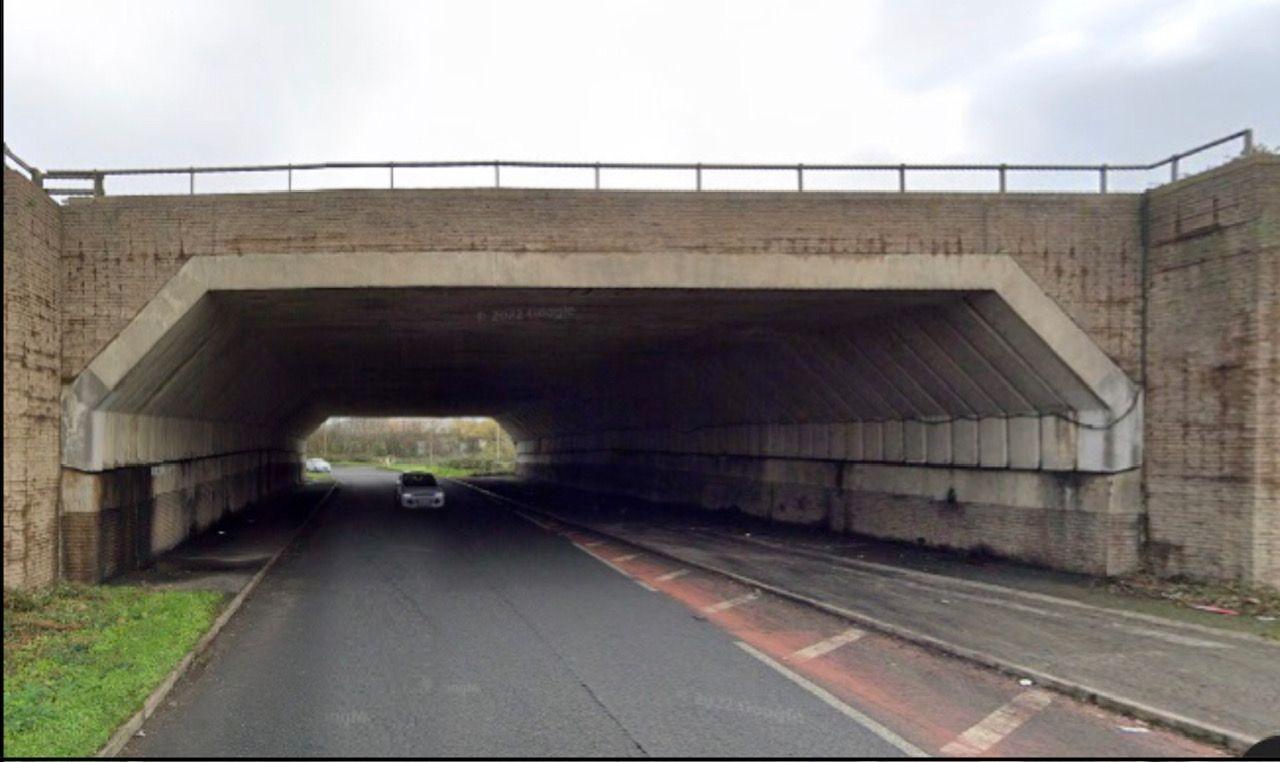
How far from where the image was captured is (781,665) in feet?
32.7

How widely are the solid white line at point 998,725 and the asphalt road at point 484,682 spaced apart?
23.9 inches

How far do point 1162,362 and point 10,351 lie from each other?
56.1 ft

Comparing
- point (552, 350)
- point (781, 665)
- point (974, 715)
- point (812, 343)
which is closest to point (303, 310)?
point (552, 350)

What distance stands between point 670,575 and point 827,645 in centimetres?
633

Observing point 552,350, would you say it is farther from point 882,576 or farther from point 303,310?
point 882,576

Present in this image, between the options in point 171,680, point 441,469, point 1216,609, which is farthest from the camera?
point 441,469

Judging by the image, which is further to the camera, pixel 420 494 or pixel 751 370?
pixel 420 494

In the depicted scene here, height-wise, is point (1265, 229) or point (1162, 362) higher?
point (1265, 229)

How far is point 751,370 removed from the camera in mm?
24141

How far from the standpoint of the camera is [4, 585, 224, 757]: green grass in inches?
287

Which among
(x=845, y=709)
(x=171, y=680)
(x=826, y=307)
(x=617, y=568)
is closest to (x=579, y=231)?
(x=826, y=307)

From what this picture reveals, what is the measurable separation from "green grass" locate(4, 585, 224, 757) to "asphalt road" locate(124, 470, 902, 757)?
37cm

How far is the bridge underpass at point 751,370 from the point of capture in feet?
49.9

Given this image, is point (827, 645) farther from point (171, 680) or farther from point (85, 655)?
point (85, 655)
